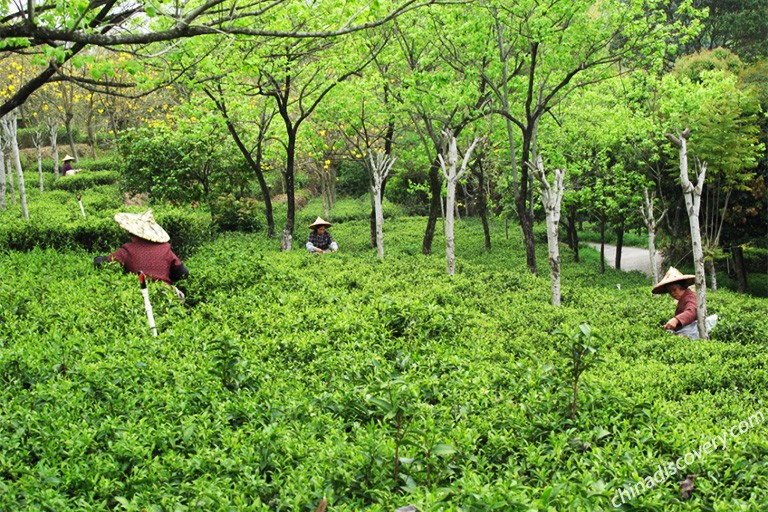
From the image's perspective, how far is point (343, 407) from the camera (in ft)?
12.6

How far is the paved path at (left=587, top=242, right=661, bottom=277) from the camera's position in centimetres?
2333

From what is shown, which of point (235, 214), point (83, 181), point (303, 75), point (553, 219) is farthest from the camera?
point (83, 181)

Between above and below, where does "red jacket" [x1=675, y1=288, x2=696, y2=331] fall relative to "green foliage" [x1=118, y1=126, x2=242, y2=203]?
below

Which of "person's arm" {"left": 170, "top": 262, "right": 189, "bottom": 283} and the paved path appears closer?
"person's arm" {"left": 170, "top": 262, "right": 189, "bottom": 283}

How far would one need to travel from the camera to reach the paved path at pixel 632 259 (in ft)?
76.5

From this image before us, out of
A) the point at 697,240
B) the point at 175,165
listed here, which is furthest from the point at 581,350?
the point at 175,165

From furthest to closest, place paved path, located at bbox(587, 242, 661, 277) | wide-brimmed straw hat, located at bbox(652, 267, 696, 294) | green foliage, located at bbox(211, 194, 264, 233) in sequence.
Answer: paved path, located at bbox(587, 242, 661, 277) → green foliage, located at bbox(211, 194, 264, 233) → wide-brimmed straw hat, located at bbox(652, 267, 696, 294)

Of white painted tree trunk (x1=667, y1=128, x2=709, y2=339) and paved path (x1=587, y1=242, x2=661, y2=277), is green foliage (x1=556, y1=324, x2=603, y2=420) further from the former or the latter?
paved path (x1=587, y1=242, x2=661, y2=277)

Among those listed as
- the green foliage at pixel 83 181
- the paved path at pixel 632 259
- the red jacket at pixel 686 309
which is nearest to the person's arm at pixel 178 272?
the red jacket at pixel 686 309

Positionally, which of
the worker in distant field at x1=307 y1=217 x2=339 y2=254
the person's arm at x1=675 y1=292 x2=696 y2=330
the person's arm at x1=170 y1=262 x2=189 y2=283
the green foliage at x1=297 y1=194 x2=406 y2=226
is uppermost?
the person's arm at x1=170 y1=262 x2=189 y2=283

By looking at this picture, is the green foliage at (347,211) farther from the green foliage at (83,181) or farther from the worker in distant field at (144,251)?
the worker in distant field at (144,251)

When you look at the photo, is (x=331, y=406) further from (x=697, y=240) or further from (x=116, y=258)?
(x=697, y=240)

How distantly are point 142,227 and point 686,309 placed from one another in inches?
268

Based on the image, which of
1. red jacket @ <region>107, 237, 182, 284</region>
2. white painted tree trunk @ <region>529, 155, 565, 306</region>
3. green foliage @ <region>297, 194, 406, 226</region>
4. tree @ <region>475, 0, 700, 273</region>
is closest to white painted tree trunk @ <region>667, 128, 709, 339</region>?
white painted tree trunk @ <region>529, 155, 565, 306</region>
